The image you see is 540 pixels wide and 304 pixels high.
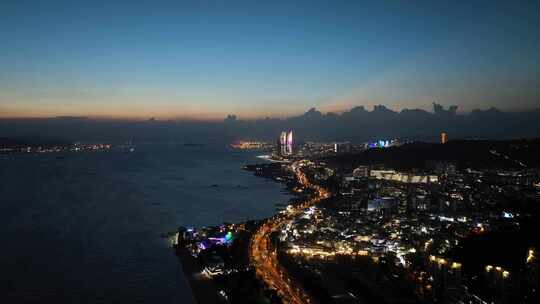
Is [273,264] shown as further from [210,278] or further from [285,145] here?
[285,145]

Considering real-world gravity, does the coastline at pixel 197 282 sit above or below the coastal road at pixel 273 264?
below

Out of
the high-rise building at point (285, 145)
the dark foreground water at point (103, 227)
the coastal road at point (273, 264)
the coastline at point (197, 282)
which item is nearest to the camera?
the coastal road at point (273, 264)

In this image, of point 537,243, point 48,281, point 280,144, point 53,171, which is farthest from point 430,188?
point 280,144

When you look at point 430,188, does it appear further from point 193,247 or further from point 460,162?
point 193,247

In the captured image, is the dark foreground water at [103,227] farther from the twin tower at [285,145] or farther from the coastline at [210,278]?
the twin tower at [285,145]

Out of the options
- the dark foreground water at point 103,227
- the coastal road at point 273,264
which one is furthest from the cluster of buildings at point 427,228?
the dark foreground water at point 103,227

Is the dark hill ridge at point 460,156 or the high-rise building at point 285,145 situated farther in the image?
the high-rise building at point 285,145
